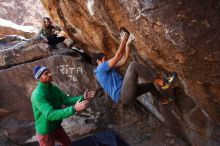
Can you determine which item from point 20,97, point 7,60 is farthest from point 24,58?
point 20,97

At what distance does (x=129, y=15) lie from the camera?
5.70 meters

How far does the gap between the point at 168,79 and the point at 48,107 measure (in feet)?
6.97

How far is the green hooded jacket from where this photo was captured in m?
5.09

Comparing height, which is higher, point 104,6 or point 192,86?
point 104,6

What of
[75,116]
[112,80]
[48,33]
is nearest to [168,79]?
[112,80]

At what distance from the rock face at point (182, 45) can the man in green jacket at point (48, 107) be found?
140 centimetres

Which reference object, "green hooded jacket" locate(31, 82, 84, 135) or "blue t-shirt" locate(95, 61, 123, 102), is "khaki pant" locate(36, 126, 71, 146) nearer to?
"green hooded jacket" locate(31, 82, 84, 135)

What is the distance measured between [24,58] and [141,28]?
19.2 ft

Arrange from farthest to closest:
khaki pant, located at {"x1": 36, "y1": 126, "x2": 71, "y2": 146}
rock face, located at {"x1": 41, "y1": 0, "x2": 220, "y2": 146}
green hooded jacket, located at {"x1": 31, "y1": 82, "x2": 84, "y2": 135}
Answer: khaki pant, located at {"x1": 36, "y1": 126, "x2": 71, "y2": 146}
green hooded jacket, located at {"x1": 31, "y1": 82, "x2": 84, "y2": 135}
rock face, located at {"x1": 41, "y1": 0, "x2": 220, "y2": 146}

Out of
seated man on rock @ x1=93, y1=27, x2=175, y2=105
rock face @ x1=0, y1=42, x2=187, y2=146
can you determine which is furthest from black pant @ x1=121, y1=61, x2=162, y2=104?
rock face @ x1=0, y1=42, x2=187, y2=146

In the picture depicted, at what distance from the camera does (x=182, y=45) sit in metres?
5.10

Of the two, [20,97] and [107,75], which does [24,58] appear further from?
[107,75]

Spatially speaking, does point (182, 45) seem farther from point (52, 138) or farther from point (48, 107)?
point (52, 138)

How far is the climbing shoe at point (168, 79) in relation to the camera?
6023 millimetres
